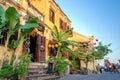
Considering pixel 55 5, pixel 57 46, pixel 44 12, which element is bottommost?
pixel 57 46

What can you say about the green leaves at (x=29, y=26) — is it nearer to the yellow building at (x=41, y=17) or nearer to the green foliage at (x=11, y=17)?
the green foliage at (x=11, y=17)

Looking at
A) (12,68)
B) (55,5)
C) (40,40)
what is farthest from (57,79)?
(55,5)

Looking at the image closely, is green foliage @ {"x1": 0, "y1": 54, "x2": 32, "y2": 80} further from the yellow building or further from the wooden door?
the wooden door

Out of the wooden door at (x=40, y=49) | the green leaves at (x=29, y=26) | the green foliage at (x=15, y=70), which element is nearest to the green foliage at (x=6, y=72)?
the green foliage at (x=15, y=70)

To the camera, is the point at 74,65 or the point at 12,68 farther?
the point at 74,65

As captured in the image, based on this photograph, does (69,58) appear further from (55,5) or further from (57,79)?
(57,79)

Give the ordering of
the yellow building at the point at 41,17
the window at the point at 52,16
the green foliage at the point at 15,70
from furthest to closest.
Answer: the window at the point at 52,16, the yellow building at the point at 41,17, the green foliage at the point at 15,70

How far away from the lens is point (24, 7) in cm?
1436

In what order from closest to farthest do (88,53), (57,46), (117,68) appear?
(57,46), (88,53), (117,68)

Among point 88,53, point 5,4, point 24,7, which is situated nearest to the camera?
point 5,4

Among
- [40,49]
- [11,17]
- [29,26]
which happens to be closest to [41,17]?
[40,49]

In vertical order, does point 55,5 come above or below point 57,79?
above

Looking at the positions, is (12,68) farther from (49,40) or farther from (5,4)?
(49,40)

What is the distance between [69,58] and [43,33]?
357 inches
